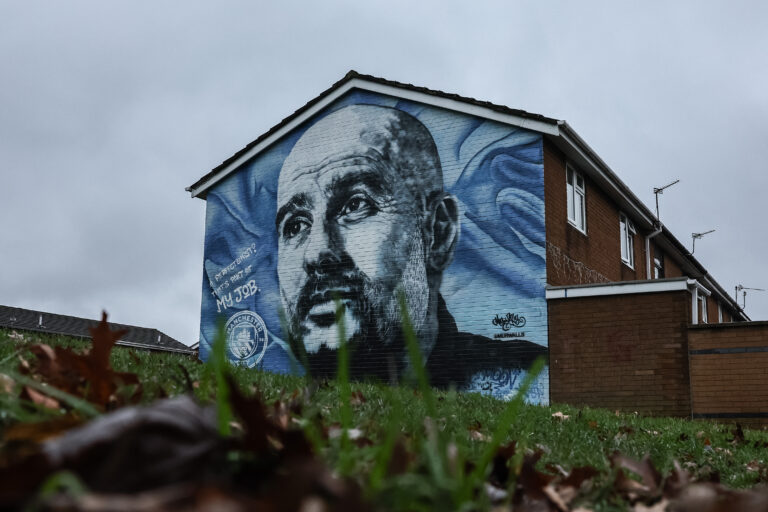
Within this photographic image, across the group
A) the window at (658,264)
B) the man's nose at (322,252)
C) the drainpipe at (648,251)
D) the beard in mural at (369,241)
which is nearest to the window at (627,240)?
the drainpipe at (648,251)

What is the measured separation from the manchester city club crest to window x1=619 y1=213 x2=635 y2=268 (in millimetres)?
10609

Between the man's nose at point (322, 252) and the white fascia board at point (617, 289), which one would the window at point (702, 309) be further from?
the man's nose at point (322, 252)

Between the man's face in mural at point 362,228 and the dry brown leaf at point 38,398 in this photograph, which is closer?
the dry brown leaf at point 38,398

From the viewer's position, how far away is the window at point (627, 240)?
2256 centimetres

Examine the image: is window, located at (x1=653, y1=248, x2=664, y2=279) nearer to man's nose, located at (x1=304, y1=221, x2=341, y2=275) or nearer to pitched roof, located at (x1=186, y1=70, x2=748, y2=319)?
pitched roof, located at (x1=186, y1=70, x2=748, y2=319)

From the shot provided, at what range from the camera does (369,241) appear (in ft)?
61.1

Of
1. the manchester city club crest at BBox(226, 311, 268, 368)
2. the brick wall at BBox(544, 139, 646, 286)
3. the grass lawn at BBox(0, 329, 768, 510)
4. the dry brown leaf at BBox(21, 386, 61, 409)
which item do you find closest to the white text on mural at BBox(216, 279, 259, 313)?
the manchester city club crest at BBox(226, 311, 268, 368)

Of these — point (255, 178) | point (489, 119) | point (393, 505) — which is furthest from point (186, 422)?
point (255, 178)

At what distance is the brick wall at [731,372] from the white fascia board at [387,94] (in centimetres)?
546

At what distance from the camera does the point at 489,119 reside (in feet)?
58.3

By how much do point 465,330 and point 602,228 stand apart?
585 centimetres

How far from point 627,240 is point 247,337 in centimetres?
1164
